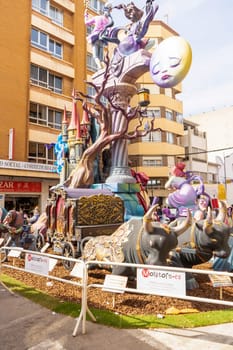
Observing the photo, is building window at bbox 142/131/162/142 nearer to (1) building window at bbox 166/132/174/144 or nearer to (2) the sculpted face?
(1) building window at bbox 166/132/174/144

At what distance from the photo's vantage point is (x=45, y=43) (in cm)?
2570

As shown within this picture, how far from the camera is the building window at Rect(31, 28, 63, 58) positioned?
24.8 m

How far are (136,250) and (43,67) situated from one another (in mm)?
22672

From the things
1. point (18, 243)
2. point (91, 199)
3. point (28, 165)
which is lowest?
point (18, 243)

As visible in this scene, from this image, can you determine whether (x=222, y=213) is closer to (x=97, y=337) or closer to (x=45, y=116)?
(x=97, y=337)

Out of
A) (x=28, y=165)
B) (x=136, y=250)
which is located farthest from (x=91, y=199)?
(x=28, y=165)

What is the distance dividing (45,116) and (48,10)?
9.79 meters

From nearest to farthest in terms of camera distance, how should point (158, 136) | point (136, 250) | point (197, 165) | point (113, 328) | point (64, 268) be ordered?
point (113, 328) < point (136, 250) < point (64, 268) < point (158, 136) < point (197, 165)

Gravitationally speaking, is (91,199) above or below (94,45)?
below

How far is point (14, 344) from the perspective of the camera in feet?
14.2

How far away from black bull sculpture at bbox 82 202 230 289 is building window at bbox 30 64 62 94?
67.7ft

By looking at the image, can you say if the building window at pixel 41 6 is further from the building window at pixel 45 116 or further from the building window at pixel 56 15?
the building window at pixel 45 116

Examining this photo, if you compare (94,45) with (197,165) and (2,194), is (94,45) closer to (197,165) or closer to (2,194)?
(2,194)

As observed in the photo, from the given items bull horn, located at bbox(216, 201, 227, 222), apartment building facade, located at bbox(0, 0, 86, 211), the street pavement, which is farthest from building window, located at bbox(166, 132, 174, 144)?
the street pavement
